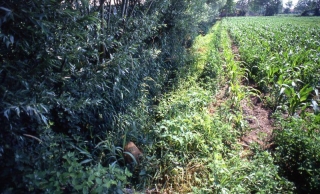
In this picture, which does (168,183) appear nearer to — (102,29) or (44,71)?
(44,71)

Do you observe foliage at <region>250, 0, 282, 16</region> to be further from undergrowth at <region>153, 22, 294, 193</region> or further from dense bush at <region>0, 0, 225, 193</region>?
dense bush at <region>0, 0, 225, 193</region>

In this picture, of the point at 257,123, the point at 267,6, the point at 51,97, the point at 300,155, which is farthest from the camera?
the point at 267,6

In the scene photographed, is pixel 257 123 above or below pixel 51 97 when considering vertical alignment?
below

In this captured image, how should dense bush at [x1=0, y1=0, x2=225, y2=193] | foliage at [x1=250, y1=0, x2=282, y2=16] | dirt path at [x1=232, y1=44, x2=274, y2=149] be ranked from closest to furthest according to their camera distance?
dense bush at [x1=0, y1=0, x2=225, y2=193], dirt path at [x1=232, y1=44, x2=274, y2=149], foliage at [x1=250, y1=0, x2=282, y2=16]

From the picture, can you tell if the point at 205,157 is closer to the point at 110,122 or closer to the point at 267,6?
the point at 110,122

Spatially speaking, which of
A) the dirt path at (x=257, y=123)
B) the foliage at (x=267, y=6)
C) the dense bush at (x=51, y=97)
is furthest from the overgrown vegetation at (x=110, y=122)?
the foliage at (x=267, y=6)

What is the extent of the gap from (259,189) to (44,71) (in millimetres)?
2594

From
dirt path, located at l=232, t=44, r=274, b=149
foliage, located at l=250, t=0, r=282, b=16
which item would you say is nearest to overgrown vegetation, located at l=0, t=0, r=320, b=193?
dirt path, located at l=232, t=44, r=274, b=149

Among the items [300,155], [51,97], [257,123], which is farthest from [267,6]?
[51,97]

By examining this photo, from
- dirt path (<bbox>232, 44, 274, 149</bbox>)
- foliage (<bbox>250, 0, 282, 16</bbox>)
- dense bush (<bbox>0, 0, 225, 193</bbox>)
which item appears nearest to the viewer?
dense bush (<bbox>0, 0, 225, 193</bbox>)

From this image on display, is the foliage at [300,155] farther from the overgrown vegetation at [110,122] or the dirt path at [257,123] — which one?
the dirt path at [257,123]

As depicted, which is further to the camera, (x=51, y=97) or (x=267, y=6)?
(x=267, y=6)

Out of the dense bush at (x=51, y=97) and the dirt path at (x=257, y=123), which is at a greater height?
the dense bush at (x=51, y=97)

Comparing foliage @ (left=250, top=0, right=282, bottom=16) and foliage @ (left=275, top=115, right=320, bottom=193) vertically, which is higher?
foliage @ (left=250, top=0, right=282, bottom=16)
